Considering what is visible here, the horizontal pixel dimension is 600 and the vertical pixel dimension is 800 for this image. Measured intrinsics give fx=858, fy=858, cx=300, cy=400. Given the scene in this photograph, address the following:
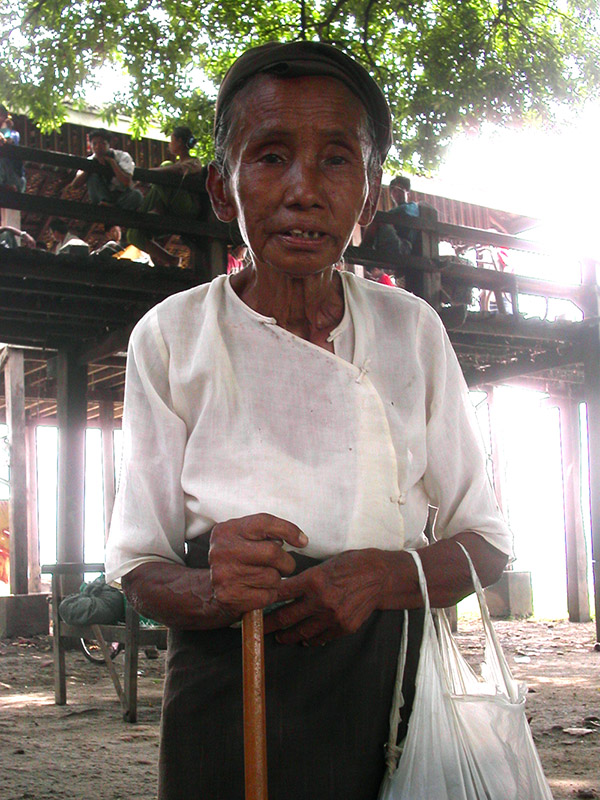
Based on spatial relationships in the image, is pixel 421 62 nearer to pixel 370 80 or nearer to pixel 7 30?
pixel 7 30

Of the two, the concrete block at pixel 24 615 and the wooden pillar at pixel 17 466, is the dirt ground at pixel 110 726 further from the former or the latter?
the wooden pillar at pixel 17 466

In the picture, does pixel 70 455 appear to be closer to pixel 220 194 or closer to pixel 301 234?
pixel 220 194

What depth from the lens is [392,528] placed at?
1.19 m

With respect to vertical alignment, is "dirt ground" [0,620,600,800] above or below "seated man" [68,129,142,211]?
below

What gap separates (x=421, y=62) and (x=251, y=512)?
6462 mm

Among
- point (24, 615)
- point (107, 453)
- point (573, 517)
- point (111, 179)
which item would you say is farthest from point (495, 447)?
point (111, 179)

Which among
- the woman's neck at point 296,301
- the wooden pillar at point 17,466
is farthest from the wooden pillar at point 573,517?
the woman's neck at point 296,301

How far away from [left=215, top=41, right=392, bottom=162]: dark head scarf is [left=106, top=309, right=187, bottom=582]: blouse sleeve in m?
0.41

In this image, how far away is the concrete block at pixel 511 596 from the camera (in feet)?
39.4

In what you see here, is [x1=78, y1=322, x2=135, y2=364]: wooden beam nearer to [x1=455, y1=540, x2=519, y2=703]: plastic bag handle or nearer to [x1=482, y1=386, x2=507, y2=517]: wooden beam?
[x1=455, y1=540, x2=519, y2=703]: plastic bag handle

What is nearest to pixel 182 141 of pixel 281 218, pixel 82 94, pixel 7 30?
pixel 82 94

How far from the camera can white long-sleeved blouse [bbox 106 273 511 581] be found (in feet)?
3.82

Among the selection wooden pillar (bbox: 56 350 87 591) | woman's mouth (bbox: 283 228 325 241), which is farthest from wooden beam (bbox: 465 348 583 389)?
woman's mouth (bbox: 283 228 325 241)

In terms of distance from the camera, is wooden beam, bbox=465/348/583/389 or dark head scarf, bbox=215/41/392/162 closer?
dark head scarf, bbox=215/41/392/162
